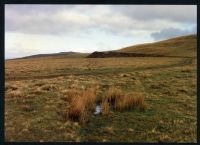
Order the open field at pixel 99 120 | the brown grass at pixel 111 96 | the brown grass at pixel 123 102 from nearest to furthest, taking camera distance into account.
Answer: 1. the open field at pixel 99 120
2. the brown grass at pixel 123 102
3. the brown grass at pixel 111 96

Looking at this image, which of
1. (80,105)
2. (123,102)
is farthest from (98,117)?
(123,102)

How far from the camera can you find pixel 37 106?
1365 cm

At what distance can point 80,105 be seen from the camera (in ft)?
42.5

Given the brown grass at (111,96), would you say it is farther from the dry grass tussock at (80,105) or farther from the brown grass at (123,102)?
the dry grass tussock at (80,105)

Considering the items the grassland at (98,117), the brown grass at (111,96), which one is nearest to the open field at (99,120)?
the grassland at (98,117)

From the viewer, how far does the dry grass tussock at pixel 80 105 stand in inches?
482

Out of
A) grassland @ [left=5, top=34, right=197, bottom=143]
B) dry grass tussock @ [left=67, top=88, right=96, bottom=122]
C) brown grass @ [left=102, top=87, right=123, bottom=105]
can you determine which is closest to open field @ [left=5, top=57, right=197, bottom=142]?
grassland @ [left=5, top=34, right=197, bottom=143]

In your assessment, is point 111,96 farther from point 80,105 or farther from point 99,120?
point 99,120

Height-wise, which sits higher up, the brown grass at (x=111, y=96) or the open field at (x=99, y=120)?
the brown grass at (x=111, y=96)

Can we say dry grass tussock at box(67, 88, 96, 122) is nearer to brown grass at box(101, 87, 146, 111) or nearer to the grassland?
the grassland

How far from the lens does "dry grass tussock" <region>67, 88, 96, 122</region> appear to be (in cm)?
1225

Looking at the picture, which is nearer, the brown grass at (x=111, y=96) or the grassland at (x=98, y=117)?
the grassland at (x=98, y=117)

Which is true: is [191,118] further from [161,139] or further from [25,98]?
[25,98]
